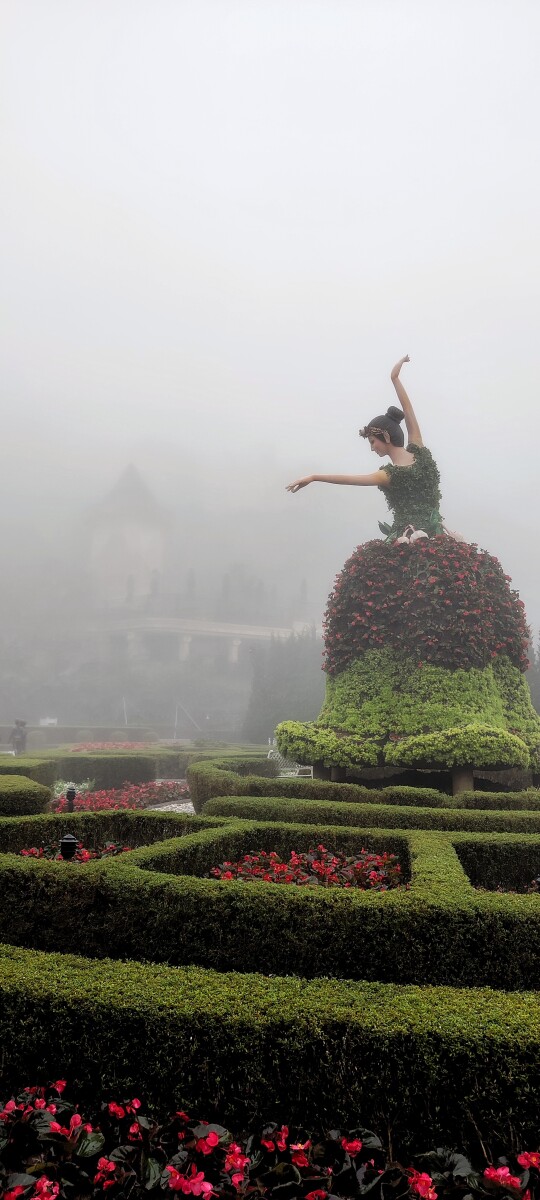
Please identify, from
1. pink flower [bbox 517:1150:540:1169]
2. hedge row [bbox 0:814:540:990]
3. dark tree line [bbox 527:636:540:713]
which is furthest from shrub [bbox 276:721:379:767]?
dark tree line [bbox 527:636:540:713]

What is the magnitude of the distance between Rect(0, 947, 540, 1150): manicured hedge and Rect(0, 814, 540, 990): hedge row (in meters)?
0.77

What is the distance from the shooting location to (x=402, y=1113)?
2.93 metres

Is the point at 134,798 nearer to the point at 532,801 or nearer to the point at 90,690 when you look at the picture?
the point at 532,801

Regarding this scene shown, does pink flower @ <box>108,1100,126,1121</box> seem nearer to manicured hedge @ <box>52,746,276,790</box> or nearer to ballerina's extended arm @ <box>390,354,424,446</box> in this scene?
ballerina's extended arm @ <box>390,354,424,446</box>

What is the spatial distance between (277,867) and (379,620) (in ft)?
19.6

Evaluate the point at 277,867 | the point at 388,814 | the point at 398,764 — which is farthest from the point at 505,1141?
the point at 398,764

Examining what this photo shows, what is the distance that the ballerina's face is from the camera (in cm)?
1210

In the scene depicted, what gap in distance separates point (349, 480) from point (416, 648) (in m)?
3.32

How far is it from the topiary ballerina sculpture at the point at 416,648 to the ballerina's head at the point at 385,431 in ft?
0.06

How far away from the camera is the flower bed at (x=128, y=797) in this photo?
12578 millimetres

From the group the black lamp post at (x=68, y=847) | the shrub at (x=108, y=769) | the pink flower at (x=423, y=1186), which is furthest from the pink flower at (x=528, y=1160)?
the shrub at (x=108, y=769)

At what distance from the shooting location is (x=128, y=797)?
590 inches

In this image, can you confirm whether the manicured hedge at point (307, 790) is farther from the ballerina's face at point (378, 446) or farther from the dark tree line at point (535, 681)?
the dark tree line at point (535, 681)

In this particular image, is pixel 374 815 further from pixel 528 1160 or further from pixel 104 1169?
pixel 104 1169
